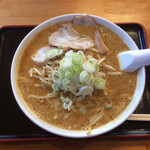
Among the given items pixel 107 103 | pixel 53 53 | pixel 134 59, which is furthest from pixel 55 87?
pixel 134 59

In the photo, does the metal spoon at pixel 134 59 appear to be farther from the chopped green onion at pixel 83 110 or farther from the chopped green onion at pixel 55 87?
the chopped green onion at pixel 55 87

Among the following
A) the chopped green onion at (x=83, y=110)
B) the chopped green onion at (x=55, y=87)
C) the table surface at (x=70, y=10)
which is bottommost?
the chopped green onion at (x=83, y=110)

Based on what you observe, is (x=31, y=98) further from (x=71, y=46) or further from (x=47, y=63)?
(x=71, y=46)

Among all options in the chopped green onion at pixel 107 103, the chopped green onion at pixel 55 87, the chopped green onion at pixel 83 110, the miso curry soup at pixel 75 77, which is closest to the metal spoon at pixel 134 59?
the miso curry soup at pixel 75 77

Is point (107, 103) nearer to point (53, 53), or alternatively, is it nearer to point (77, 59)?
point (77, 59)

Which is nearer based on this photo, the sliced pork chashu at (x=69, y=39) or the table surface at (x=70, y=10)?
the sliced pork chashu at (x=69, y=39)

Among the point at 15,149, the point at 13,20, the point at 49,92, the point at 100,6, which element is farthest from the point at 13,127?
the point at 100,6

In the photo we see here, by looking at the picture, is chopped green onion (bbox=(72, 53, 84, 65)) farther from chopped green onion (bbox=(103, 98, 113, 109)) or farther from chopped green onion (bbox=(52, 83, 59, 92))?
chopped green onion (bbox=(103, 98, 113, 109))
